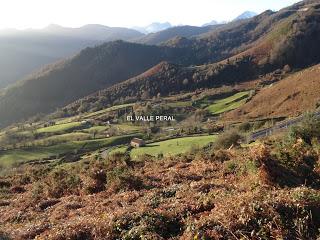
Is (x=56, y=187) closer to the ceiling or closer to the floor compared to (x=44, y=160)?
closer to the ceiling

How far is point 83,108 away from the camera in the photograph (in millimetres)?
197500

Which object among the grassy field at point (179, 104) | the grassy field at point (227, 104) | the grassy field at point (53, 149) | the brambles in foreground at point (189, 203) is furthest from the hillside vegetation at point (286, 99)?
the brambles in foreground at point (189, 203)

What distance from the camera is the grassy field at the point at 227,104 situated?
440 feet

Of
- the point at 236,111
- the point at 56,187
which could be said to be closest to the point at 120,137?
the point at 236,111

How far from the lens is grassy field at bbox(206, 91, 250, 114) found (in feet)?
440

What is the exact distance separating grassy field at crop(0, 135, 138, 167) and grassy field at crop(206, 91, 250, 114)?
37324 millimetres

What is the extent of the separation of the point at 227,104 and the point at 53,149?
6073 centimetres

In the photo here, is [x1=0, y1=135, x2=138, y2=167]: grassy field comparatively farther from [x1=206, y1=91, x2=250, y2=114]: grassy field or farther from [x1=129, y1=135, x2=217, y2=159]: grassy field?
[x1=206, y1=91, x2=250, y2=114]: grassy field

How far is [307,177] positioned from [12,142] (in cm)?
11762

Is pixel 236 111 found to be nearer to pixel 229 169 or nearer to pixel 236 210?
pixel 229 169

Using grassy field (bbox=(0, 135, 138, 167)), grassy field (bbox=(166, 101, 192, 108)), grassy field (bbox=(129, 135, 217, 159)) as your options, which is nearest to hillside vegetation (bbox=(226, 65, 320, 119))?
grassy field (bbox=(129, 135, 217, 159))

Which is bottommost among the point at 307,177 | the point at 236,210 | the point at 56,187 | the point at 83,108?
the point at 83,108

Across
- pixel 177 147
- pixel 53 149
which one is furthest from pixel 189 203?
pixel 53 149

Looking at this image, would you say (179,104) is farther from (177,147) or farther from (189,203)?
(189,203)
